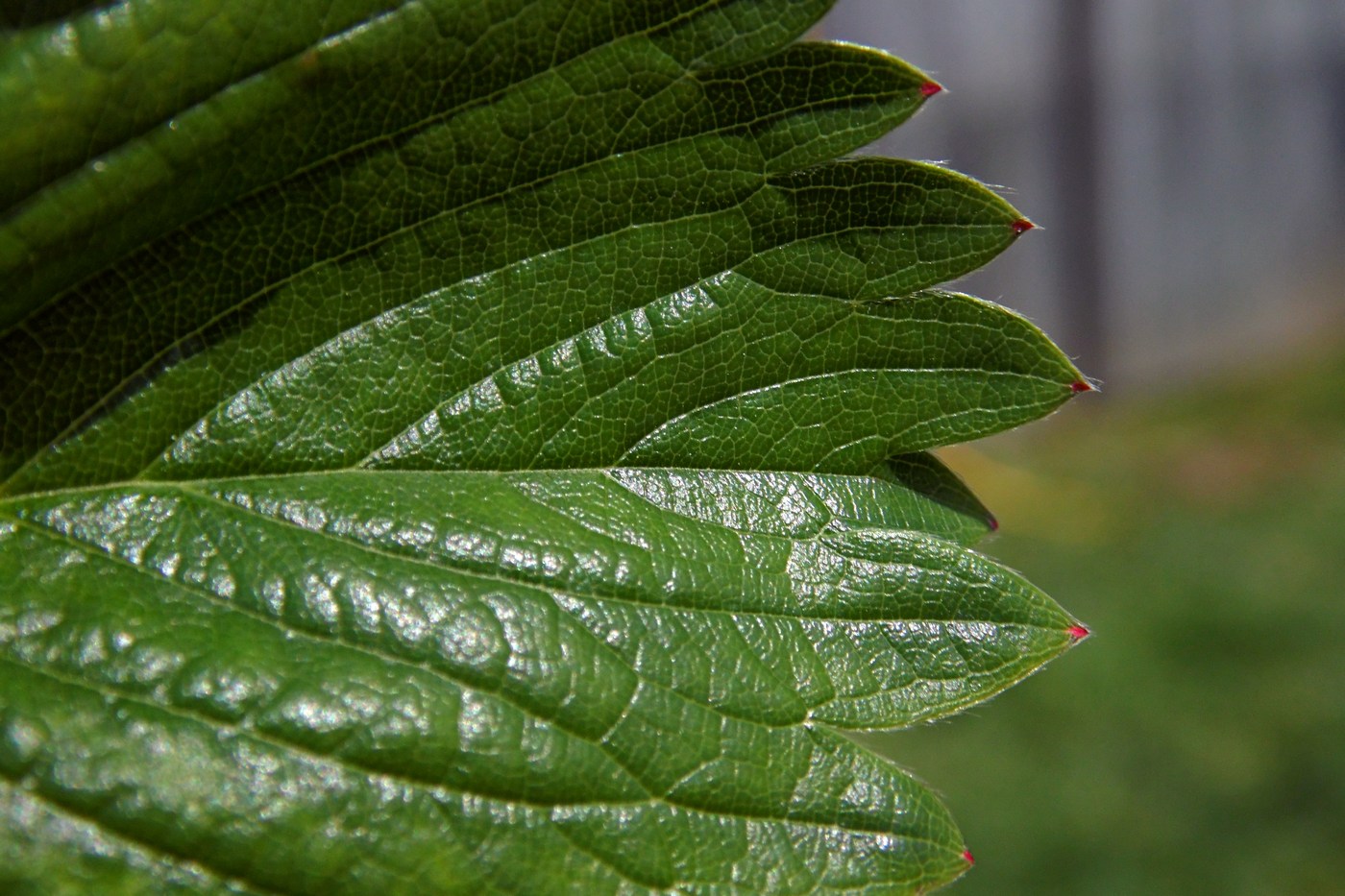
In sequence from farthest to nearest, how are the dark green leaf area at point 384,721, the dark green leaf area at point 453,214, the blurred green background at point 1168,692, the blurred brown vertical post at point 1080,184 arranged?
the blurred brown vertical post at point 1080,184, the blurred green background at point 1168,692, the dark green leaf area at point 453,214, the dark green leaf area at point 384,721

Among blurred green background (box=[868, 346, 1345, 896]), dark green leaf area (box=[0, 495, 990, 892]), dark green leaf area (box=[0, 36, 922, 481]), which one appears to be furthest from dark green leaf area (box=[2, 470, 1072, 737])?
blurred green background (box=[868, 346, 1345, 896])

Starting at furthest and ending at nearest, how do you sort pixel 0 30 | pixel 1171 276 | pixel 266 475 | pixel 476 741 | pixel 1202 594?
1. pixel 1171 276
2. pixel 1202 594
3. pixel 266 475
4. pixel 476 741
5. pixel 0 30

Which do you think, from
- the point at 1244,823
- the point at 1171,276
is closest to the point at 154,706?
the point at 1244,823

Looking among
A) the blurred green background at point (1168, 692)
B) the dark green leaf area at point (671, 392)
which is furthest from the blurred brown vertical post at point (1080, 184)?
the dark green leaf area at point (671, 392)

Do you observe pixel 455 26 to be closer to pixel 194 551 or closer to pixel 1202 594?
pixel 194 551

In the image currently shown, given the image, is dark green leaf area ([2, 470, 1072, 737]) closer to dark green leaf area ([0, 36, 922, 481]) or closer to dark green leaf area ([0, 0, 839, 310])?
dark green leaf area ([0, 36, 922, 481])

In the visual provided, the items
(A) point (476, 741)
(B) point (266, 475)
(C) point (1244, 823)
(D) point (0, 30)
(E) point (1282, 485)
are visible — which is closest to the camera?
(D) point (0, 30)

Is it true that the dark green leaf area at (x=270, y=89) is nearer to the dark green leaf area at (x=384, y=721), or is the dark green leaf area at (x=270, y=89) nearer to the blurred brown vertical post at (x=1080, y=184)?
the dark green leaf area at (x=384, y=721)
